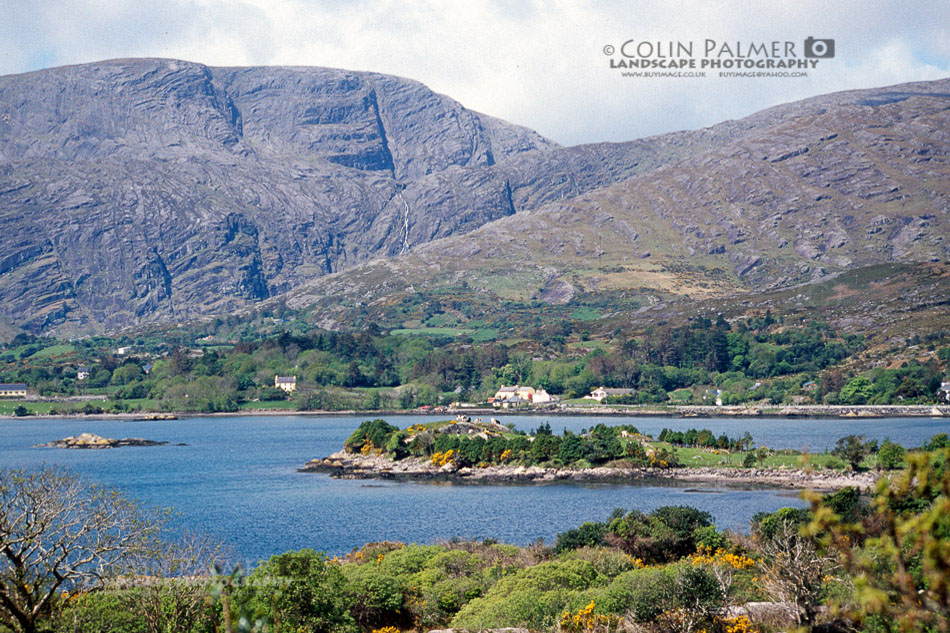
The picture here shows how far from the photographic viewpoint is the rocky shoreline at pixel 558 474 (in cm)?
5978

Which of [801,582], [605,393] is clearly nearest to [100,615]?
[801,582]

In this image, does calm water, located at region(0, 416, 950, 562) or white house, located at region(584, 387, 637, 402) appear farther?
white house, located at region(584, 387, 637, 402)

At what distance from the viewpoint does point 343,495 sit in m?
63.5

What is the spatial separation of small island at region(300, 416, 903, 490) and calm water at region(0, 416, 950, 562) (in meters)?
3.66

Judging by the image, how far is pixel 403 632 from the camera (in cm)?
2462

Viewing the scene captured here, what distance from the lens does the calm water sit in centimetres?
4862

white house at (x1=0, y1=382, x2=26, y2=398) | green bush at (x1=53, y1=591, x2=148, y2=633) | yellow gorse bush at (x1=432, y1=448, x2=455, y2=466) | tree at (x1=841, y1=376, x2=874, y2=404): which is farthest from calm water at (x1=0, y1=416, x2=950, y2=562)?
white house at (x1=0, y1=382, x2=26, y2=398)

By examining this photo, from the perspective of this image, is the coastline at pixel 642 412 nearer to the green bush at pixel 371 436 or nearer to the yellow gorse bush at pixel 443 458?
the green bush at pixel 371 436

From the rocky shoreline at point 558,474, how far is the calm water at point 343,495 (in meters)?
2.75

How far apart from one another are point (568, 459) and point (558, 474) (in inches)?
81.5

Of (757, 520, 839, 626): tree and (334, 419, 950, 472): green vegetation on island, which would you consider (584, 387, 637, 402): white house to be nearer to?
(334, 419, 950, 472): green vegetation on island

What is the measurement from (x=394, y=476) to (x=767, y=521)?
43519mm

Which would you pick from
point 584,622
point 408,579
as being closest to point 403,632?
point 408,579

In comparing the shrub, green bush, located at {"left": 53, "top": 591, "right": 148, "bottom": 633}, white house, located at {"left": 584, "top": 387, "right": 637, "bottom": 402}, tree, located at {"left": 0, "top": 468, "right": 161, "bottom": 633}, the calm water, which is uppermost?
white house, located at {"left": 584, "top": 387, "right": 637, "bottom": 402}
